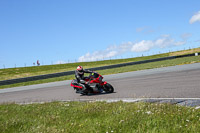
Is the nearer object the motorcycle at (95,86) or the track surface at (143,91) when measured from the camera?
the track surface at (143,91)

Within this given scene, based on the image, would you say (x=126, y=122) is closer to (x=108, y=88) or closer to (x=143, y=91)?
(x=143, y=91)

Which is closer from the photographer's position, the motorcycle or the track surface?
the track surface

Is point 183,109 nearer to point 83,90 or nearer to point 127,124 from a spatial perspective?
point 127,124

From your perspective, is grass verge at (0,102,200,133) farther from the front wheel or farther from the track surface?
the front wheel

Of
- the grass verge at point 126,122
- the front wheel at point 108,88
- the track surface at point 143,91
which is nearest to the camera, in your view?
the grass verge at point 126,122

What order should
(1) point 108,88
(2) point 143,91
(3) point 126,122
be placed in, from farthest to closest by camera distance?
(1) point 108,88 < (2) point 143,91 < (3) point 126,122

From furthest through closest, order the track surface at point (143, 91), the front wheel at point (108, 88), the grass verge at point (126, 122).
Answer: the front wheel at point (108, 88) < the track surface at point (143, 91) < the grass verge at point (126, 122)

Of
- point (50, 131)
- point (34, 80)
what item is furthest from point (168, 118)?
point (34, 80)

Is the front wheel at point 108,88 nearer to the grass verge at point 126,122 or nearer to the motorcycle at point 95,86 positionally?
the motorcycle at point 95,86

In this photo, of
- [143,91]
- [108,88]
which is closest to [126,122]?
[143,91]

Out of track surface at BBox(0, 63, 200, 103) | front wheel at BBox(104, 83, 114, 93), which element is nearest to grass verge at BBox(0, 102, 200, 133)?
track surface at BBox(0, 63, 200, 103)

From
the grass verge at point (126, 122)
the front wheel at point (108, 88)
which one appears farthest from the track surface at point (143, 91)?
the grass verge at point (126, 122)

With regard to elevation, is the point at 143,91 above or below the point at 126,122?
below

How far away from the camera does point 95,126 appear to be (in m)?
4.98
